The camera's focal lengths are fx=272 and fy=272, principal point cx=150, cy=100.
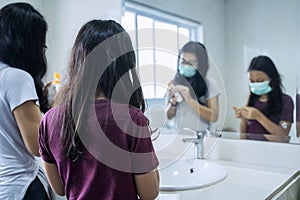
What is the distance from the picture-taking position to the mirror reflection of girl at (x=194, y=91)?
1365 millimetres

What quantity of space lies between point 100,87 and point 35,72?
43 centimetres

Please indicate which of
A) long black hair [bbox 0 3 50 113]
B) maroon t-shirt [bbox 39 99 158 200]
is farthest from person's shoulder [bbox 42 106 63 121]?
long black hair [bbox 0 3 50 113]

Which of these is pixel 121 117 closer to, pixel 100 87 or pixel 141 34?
pixel 100 87

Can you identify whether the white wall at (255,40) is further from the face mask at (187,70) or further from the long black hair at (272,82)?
the face mask at (187,70)

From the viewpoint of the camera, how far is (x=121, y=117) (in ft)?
2.04

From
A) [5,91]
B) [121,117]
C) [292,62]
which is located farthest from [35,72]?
[292,62]

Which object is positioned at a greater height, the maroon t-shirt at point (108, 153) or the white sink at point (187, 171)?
the maroon t-shirt at point (108, 153)

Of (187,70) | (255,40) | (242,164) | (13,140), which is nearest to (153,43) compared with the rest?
(187,70)

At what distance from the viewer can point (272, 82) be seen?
1.20 metres

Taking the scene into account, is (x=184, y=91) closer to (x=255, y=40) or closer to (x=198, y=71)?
(x=198, y=71)

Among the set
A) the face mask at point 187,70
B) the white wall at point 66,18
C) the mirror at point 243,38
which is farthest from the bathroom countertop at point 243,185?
the white wall at point 66,18

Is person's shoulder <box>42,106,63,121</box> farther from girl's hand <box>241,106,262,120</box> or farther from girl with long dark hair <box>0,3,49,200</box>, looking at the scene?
girl's hand <box>241,106,262,120</box>

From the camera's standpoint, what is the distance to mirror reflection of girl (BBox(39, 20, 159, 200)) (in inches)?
24.9

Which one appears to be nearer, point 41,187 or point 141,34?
point 41,187
